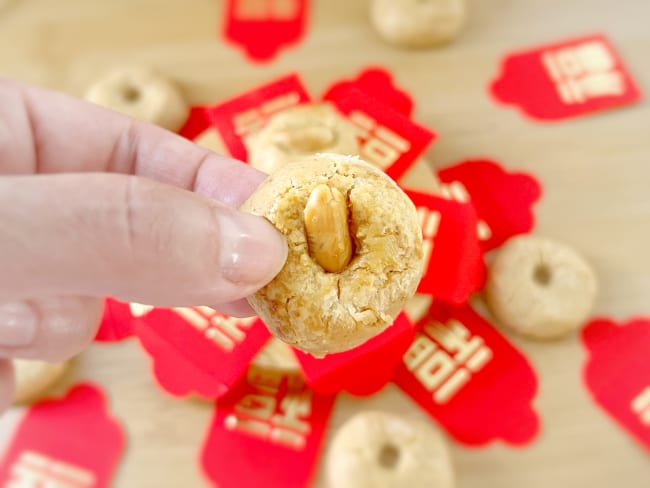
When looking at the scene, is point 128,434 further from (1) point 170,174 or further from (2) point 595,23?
(2) point 595,23

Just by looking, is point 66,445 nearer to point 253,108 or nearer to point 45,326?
point 45,326

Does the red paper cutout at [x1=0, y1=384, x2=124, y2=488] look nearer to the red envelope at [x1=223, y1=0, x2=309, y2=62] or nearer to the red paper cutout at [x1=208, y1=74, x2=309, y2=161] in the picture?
the red paper cutout at [x1=208, y1=74, x2=309, y2=161]

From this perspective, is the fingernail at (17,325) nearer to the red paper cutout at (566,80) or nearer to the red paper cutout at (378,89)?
the red paper cutout at (378,89)

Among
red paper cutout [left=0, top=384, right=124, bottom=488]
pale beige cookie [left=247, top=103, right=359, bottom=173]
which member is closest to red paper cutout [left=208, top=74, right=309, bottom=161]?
pale beige cookie [left=247, top=103, right=359, bottom=173]

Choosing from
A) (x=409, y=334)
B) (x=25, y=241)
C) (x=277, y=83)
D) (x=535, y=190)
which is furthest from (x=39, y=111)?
(x=535, y=190)

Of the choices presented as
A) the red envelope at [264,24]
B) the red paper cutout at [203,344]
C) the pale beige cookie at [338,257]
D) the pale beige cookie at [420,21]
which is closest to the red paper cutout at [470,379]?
the red paper cutout at [203,344]

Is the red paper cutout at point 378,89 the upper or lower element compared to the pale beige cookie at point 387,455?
upper
